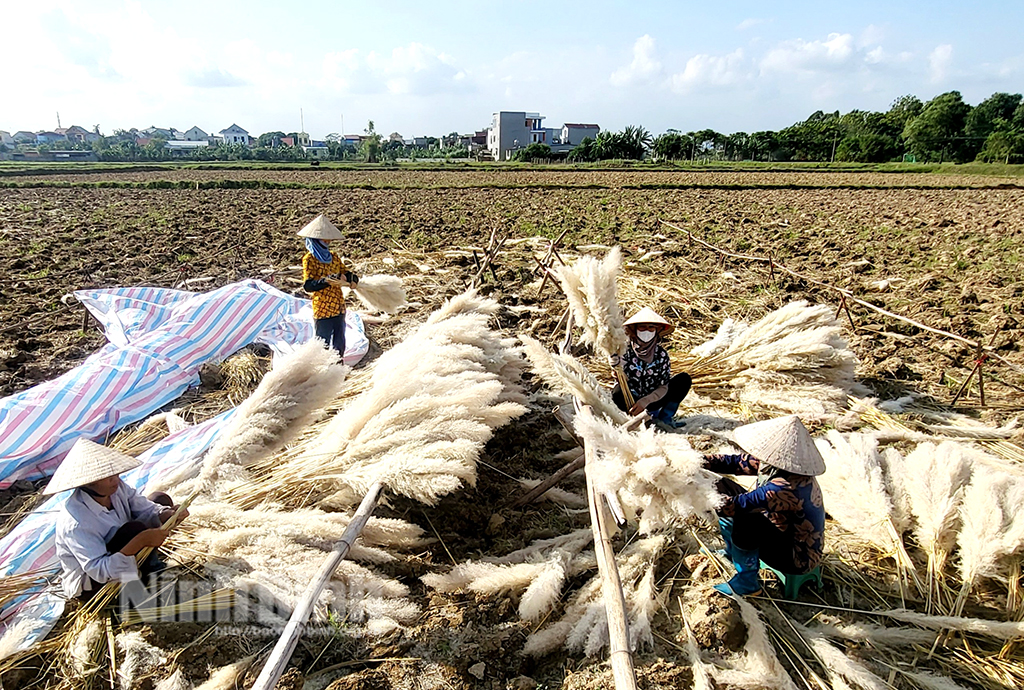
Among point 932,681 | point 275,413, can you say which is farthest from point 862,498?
point 275,413

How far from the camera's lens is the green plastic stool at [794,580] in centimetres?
247

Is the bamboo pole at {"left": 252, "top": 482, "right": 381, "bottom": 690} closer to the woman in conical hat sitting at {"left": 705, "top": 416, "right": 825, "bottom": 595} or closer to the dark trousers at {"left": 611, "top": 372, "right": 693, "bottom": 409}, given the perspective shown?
the woman in conical hat sitting at {"left": 705, "top": 416, "right": 825, "bottom": 595}

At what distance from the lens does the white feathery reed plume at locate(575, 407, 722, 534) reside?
1753 millimetres

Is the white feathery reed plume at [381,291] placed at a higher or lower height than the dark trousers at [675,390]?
higher

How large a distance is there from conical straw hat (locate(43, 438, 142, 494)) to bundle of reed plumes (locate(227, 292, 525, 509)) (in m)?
0.52

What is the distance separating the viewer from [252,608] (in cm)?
220

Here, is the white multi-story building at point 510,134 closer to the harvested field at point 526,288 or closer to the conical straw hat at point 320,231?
the harvested field at point 526,288

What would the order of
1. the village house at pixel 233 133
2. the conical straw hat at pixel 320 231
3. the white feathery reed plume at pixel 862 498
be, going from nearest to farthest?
the white feathery reed plume at pixel 862 498
the conical straw hat at pixel 320 231
the village house at pixel 233 133

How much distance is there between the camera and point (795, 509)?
2.40 meters

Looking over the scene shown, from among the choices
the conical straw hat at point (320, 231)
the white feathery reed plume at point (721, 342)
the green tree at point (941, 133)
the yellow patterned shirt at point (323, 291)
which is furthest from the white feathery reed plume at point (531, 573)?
the green tree at point (941, 133)

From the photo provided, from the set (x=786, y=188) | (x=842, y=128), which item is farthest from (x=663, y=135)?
(x=786, y=188)

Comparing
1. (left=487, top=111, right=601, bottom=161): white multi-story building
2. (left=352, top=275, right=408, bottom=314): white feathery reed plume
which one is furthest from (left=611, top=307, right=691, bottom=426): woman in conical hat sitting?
(left=487, top=111, right=601, bottom=161): white multi-story building

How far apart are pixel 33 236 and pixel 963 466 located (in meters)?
15.2

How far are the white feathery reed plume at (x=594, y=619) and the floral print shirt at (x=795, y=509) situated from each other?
455mm
